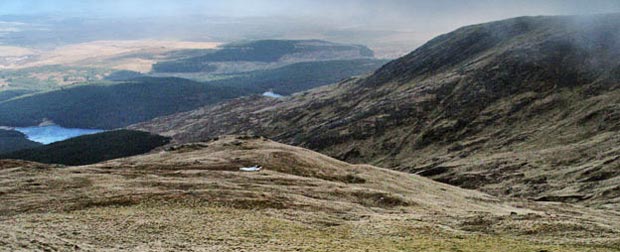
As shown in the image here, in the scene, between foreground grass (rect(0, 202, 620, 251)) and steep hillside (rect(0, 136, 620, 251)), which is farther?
steep hillside (rect(0, 136, 620, 251))

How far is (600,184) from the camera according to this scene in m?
107

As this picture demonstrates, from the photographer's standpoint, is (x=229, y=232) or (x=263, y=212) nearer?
(x=229, y=232)

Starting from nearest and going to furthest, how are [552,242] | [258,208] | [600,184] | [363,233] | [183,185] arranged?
[552,242], [363,233], [258,208], [183,185], [600,184]

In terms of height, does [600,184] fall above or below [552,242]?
below

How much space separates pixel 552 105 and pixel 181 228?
149057 millimetres

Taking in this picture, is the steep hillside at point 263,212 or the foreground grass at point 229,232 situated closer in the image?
the foreground grass at point 229,232

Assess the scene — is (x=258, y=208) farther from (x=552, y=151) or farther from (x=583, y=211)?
(x=552, y=151)

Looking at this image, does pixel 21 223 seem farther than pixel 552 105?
No

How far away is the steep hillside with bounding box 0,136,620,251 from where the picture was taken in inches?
2158

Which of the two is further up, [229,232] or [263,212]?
[229,232]

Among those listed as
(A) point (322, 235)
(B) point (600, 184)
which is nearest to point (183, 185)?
(A) point (322, 235)

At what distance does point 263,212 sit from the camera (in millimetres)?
71562

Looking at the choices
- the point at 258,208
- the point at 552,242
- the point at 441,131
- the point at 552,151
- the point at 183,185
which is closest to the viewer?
the point at 552,242

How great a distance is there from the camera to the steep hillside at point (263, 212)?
54.8m
